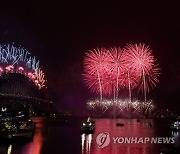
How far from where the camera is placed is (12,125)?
137ft

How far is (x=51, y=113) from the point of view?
453ft

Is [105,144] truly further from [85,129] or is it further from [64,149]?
[85,129]

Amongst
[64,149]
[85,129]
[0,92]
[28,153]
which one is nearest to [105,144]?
[64,149]

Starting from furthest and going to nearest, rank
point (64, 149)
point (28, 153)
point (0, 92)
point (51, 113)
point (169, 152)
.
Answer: point (51, 113)
point (0, 92)
point (64, 149)
point (28, 153)
point (169, 152)

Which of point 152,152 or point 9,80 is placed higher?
point 9,80

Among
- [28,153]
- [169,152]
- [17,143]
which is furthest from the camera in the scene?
[17,143]

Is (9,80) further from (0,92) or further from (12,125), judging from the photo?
(12,125)

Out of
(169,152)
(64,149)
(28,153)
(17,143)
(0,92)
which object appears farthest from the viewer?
(0,92)

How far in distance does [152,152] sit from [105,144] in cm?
583

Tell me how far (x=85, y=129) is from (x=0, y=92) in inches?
2513

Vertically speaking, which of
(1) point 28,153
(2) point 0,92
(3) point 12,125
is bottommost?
(1) point 28,153

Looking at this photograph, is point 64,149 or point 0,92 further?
point 0,92

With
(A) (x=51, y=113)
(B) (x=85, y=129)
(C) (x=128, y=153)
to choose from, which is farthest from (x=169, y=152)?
(A) (x=51, y=113)

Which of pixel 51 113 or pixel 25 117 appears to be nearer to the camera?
pixel 25 117
